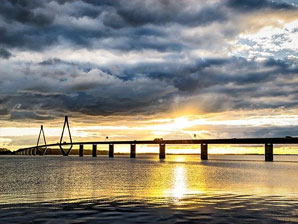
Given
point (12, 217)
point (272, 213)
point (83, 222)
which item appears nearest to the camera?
point (83, 222)

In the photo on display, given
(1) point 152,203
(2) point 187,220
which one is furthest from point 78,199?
(2) point 187,220

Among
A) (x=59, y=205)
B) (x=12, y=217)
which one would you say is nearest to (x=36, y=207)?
(x=59, y=205)

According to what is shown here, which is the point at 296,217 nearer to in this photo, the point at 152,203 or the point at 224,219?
the point at 224,219

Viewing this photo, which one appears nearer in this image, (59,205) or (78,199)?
(59,205)

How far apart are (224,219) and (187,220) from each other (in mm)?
2575

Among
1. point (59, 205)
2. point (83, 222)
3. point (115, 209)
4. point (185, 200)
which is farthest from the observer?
point (185, 200)

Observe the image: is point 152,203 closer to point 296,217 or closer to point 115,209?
point 115,209

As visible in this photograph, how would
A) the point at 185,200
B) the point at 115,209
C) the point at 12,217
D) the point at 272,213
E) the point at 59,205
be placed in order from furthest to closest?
the point at 185,200, the point at 59,205, the point at 115,209, the point at 272,213, the point at 12,217

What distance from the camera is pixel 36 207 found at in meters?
29.8

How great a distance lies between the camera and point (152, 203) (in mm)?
32688

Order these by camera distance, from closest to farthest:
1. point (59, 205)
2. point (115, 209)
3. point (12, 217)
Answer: point (12, 217) → point (115, 209) → point (59, 205)

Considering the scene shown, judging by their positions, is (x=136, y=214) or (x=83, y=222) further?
(x=136, y=214)

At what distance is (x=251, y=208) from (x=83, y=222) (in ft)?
45.4

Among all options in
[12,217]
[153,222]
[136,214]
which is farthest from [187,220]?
[12,217]
